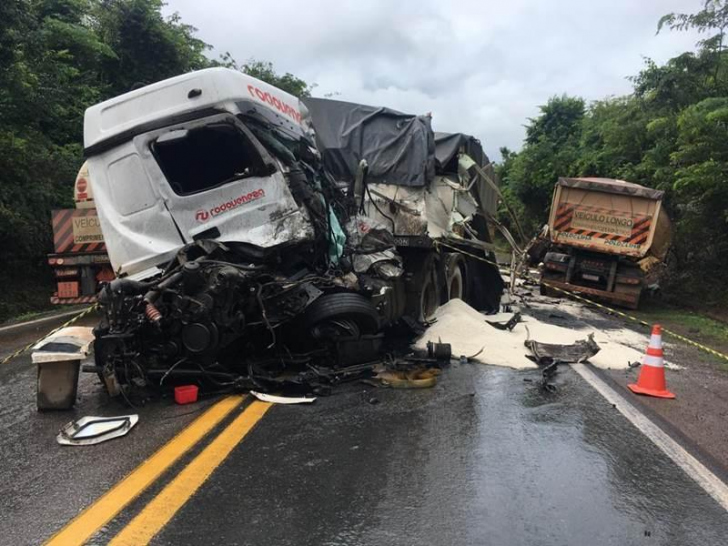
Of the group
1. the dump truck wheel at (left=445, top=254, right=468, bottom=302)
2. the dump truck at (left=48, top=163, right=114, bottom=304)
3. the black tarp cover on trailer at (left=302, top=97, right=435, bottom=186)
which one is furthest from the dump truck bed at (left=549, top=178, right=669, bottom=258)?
the dump truck at (left=48, top=163, right=114, bottom=304)

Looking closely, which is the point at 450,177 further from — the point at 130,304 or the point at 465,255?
the point at 130,304

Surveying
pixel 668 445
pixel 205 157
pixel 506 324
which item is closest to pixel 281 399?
pixel 205 157

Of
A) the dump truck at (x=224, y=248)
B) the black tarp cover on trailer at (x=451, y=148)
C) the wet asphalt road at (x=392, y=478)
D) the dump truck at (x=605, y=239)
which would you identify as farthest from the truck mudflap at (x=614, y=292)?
the wet asphalt road at (x=392, y=478)

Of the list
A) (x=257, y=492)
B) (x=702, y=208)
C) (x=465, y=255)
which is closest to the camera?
(x=257, y=492)

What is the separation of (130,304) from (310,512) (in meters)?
2.32

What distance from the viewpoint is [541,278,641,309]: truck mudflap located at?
41.7 feet

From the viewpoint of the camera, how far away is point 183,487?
123 inches

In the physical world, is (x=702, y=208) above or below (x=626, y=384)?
above

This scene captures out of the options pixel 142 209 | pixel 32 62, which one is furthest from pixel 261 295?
pixel 32 62

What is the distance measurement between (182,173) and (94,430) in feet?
8.69

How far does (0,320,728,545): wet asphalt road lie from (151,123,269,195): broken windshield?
2111mm

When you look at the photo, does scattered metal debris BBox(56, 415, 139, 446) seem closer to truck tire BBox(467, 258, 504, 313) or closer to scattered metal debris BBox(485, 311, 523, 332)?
scattered metal debris BBox(485, 311, 523, 332)

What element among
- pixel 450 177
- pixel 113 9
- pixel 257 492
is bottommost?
pixel 257 492

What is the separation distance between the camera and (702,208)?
43.1 feet
